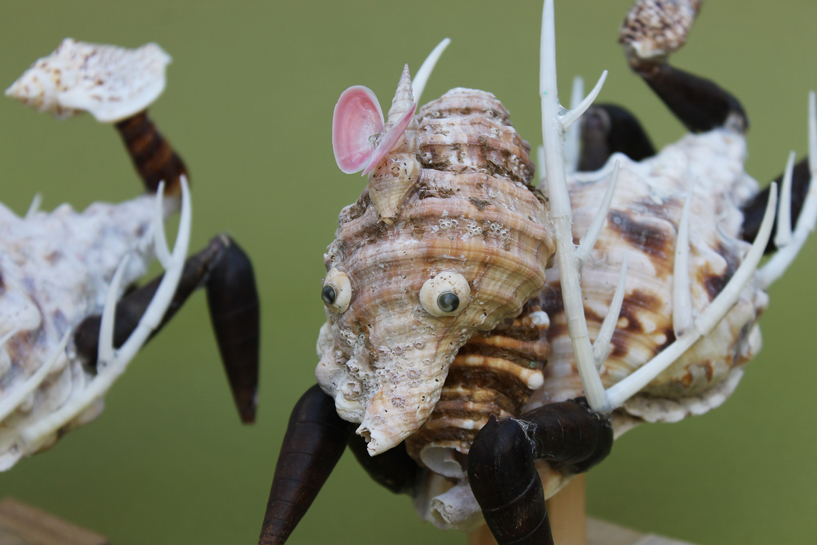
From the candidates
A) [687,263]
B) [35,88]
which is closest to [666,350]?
[687,263]

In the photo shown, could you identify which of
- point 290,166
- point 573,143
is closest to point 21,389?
point 573,143

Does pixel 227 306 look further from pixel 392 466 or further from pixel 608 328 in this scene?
pixel 608 328

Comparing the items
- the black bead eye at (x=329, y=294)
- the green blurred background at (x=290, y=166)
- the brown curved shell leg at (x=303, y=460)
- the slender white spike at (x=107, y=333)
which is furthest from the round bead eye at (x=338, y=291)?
the green blurred background at (x=290, y=166)

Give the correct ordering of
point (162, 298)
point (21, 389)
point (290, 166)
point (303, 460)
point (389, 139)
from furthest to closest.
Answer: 1. point (290, 166)
2. point (162, 298)
3. point (21, 389)
4. point (303, 460)
5. point (389, 139)

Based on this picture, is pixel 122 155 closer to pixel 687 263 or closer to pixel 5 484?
pixel 5 484

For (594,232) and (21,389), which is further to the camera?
(21,389)

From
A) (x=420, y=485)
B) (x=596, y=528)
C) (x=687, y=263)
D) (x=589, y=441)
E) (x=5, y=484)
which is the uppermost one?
(x=687, y=263)
